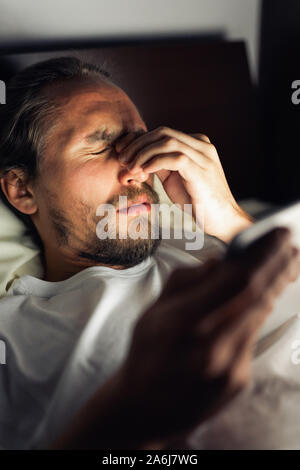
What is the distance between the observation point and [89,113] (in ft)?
2.05

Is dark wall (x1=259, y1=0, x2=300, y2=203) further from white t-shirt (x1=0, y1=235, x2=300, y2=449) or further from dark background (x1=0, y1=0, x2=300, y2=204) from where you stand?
white t-shirt (x1=0, y1=235, x2=300, y2=449)

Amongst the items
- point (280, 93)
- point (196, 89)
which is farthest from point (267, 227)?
point (280, 93)

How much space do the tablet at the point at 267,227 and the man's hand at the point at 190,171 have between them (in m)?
0.22

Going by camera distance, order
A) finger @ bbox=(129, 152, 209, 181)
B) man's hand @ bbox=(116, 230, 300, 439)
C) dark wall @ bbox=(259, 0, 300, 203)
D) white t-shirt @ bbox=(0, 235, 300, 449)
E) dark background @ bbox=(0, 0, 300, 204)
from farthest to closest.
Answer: dark wall @ bbox=(259, 0, 300, 203), dark background @ bbox=(0, 0, 300, 204), finger @ bbox=(129, 152, 209, 181), white t-shirt @ bbox=(0, 235, 300, 449), man's hand @ bbox=(116, 230, 300, 439)

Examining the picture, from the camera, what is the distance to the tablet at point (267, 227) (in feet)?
1.09

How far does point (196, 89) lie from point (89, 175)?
44 centimetres

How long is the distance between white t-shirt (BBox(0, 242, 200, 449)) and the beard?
0.09ft

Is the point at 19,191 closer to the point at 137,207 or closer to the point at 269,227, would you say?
the point at 137,207

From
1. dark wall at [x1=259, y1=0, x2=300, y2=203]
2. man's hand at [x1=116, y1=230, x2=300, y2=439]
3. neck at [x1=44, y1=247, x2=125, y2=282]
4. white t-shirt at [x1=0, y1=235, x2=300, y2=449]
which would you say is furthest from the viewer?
dark wall at [x1=259, y1=0, x2=300, y2=203]

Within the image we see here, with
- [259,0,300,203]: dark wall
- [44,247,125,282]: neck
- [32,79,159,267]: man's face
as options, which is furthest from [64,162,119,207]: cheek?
[259,0,300,203]: dark wall

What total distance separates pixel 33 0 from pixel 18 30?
65 mm

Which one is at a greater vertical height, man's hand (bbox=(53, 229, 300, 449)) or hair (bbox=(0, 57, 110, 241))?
hair (bbox=(0, 57, 110, 241))

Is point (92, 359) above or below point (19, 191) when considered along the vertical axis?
below

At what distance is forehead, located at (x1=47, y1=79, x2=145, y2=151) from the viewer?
0.62m
